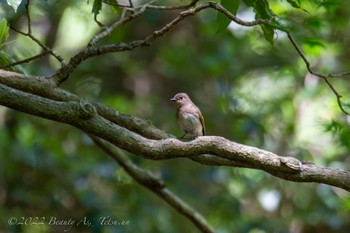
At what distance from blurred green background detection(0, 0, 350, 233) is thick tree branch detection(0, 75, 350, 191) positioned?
255 centimetres

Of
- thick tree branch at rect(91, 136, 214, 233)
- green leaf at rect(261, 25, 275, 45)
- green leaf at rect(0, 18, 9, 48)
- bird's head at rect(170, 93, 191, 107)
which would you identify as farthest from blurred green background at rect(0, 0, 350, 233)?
green leaf at rect(261, 25, 275, 45)

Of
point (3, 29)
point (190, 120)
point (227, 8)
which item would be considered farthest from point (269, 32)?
point (190, 120)

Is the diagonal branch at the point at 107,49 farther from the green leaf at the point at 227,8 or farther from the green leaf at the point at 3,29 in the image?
the green leaf at the point at 3,29

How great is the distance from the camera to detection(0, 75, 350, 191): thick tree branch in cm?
308

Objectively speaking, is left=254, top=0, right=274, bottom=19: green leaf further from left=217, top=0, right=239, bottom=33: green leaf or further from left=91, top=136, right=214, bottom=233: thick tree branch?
left=91, top=136, right=214, bottom=233: thick tree branch

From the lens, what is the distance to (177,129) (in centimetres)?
765

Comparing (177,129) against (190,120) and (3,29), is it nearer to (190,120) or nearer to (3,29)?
(190,120)

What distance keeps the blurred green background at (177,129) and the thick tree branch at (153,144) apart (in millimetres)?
2552

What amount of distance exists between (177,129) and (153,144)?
441 cm

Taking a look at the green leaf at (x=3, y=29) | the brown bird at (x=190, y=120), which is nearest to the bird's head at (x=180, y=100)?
the brown bird at (x=190, y=120)

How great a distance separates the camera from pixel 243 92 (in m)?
9.38

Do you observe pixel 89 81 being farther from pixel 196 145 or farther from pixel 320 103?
pixel 196 145

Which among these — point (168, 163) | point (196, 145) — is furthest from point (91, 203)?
point (196, 145)

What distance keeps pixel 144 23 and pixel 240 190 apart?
280 centimetres
